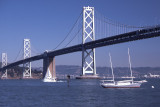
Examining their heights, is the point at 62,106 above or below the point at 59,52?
below

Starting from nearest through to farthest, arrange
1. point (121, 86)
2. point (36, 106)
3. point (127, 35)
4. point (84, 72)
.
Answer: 1. point (36, 106)
2. point (121, 86)
3. point (127, 35)
4. point (84, 72)

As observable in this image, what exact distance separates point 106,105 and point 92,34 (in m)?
44.0

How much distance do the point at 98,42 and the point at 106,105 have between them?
3697 centimetres

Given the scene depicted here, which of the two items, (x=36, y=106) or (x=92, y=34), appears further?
(x=92, y=34)

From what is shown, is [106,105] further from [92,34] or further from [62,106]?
[92,34]

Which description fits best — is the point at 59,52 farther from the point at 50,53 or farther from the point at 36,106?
the point at 36,106

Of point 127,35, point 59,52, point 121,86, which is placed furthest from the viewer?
point 59,52

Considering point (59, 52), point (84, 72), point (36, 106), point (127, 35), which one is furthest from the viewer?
point (59, 52)

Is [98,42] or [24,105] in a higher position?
[98,42]

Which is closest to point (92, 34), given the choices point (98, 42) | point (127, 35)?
point (98, 42)

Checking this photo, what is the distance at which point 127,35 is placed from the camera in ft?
165

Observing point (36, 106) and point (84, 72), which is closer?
point (36, 106)

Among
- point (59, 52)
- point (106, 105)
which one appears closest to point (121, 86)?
point (106, 105)

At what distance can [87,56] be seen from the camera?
2482 inches
